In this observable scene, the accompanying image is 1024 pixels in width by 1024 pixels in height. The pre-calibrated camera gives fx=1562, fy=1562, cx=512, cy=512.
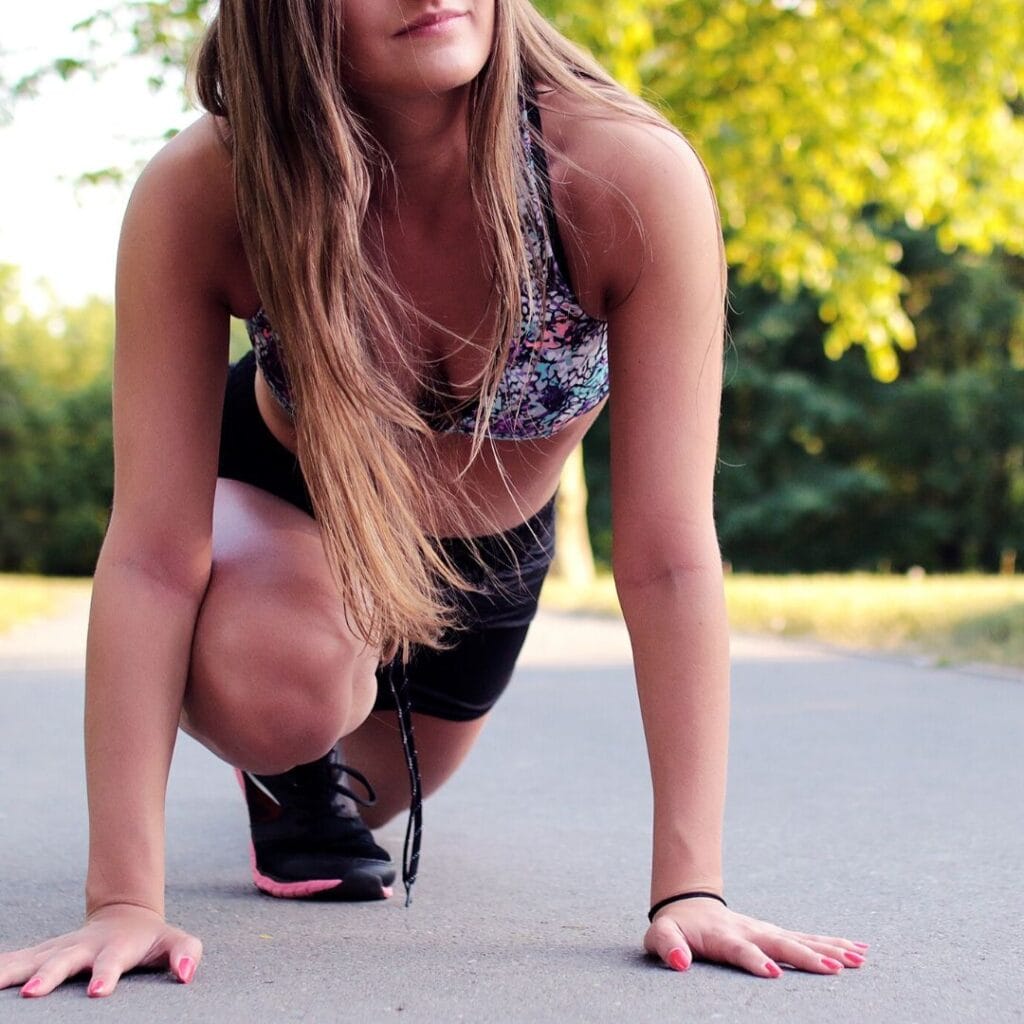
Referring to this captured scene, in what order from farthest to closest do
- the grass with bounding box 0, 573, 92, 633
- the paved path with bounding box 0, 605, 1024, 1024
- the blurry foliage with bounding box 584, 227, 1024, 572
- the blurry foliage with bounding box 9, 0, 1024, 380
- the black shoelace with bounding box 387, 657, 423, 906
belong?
the blurry foliage with bounding box 584, 227, 1024, 572
the blurry foliage with bounding box 9, 0, 1024, 380
the grass with bounding box 0, 573, 92, 633
the black shoelace with bounding box 387, 657, 423, 906
the paved path with bounding box 0, 605, 1024, 1024

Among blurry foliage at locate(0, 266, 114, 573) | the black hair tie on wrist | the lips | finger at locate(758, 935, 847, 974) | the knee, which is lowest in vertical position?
blurry foliage at locate(0, 266, 114, 573)

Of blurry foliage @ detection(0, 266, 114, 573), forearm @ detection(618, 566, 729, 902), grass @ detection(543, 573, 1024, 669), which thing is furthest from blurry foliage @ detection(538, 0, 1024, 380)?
blurry foliage @ detection(0, 266, 114, 573)

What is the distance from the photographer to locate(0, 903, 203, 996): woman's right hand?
180cm

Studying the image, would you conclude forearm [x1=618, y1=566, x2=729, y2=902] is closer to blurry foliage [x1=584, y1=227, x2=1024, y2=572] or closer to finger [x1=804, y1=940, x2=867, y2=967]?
finger [x1=804, y1=940, x2=867, y2=967]

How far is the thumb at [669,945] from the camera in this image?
1.84m

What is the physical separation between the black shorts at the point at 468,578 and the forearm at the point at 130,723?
0.50 metres

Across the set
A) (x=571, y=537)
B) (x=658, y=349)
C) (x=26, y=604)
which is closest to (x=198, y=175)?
(x=658, y=349)

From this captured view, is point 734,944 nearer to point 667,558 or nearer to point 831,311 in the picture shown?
point 667,558

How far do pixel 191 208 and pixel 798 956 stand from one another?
4.01 ft

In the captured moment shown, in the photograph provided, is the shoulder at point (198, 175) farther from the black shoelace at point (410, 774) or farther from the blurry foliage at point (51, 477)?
the blurry foliage at point (51, 477)

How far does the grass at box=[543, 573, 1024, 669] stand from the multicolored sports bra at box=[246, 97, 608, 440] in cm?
368

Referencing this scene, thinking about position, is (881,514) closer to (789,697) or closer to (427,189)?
(789,697)

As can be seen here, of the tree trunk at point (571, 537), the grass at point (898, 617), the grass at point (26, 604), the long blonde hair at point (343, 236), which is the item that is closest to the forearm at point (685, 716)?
the long blonde hair at point (343, 236)

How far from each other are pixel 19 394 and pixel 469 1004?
2612cm
